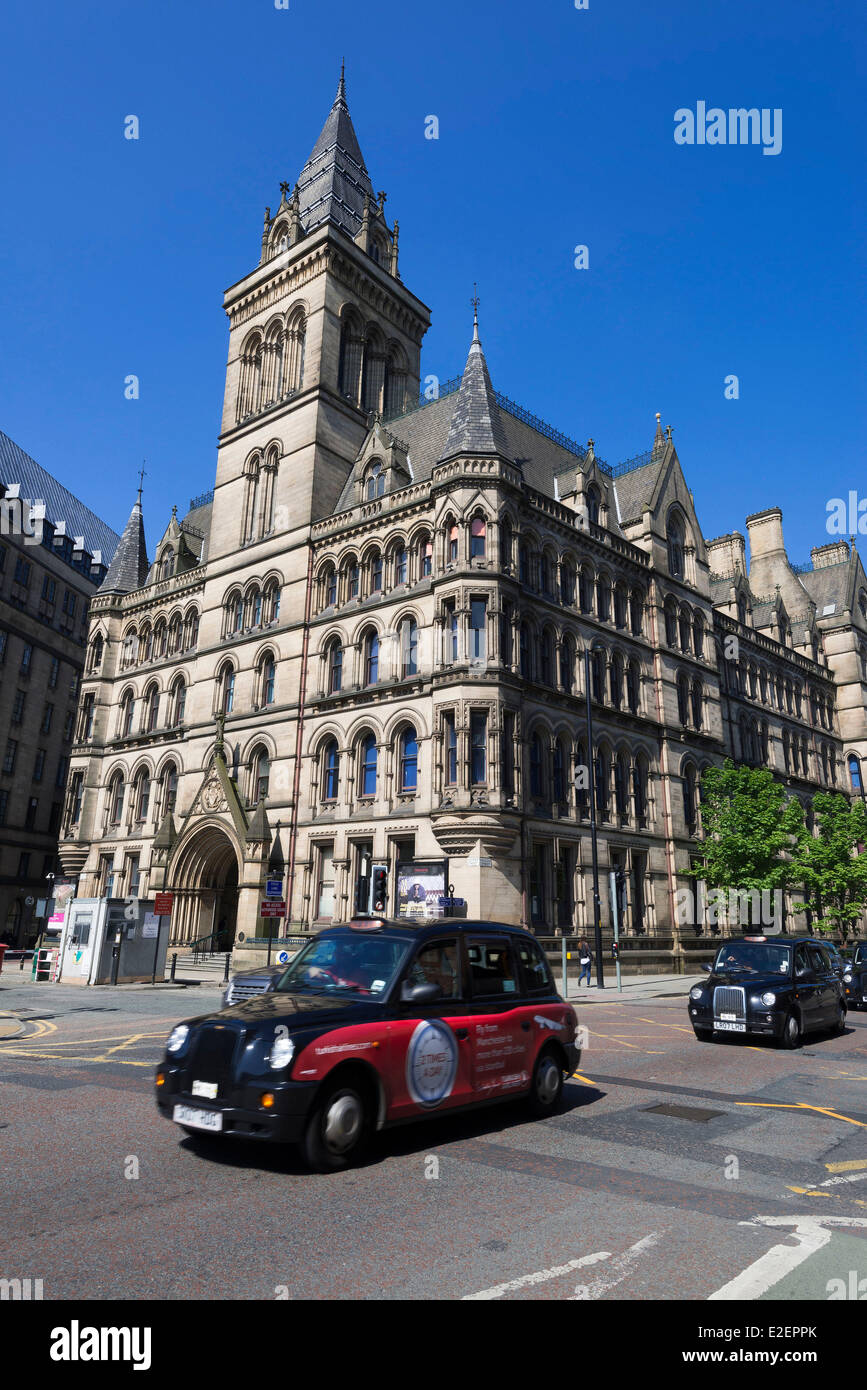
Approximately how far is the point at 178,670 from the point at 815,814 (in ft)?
125

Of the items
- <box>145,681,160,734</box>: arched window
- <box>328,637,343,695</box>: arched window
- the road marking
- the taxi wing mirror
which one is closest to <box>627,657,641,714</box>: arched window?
<box>328,637,343,695</box>: arched window

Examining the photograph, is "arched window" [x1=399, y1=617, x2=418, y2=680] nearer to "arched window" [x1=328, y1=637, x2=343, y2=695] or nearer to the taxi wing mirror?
"arched window" [x1=328, y1=637, x2=343, y2=695]

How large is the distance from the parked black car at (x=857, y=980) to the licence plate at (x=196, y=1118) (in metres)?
20.4

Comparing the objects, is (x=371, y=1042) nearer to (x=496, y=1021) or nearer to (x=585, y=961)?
(x=496, y=1021)

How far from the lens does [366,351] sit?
4159cm

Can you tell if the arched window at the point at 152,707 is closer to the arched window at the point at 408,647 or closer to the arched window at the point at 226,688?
the arched window at the point at 226,688

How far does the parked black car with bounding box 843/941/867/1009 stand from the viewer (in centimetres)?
2178

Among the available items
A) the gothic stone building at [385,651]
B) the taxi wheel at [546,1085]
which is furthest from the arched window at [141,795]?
the taxi wheel at [546,1085]

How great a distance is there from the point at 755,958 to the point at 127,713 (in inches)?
1477

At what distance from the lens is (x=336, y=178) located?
143ft
